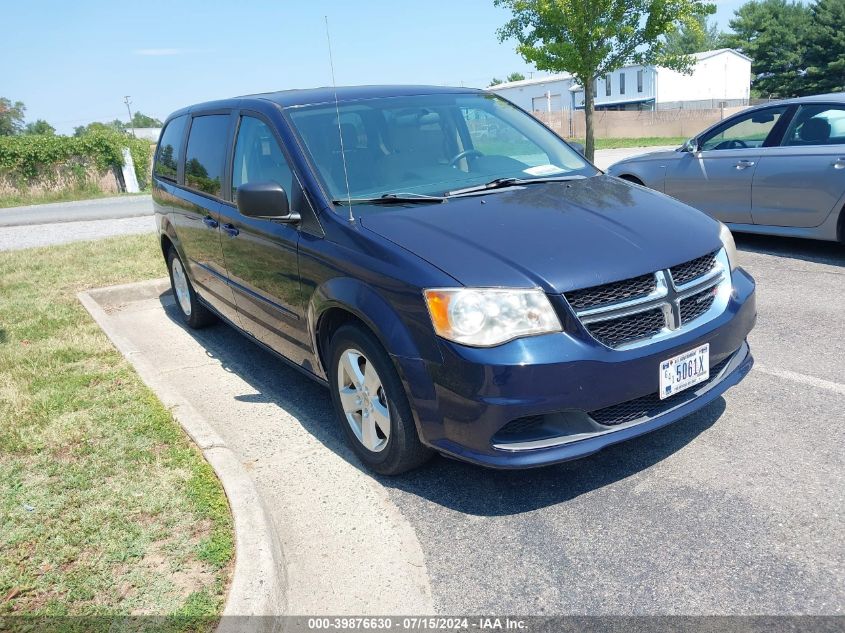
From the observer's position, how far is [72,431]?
170 inches

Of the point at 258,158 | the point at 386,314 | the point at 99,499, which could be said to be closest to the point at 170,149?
Result: the point at 258,158

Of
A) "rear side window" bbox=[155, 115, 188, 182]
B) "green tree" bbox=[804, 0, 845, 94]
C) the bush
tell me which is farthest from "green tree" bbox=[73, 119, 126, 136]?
"green tree" bbox=[804, 0, 845, 94]

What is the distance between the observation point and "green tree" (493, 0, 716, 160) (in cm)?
1848

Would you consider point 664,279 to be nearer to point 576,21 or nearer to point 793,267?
point 793,267

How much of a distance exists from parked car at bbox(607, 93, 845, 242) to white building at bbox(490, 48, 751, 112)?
164 feet

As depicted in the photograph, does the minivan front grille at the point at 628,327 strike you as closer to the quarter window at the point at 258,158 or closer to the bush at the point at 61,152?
the quarter window at the point at 258,158

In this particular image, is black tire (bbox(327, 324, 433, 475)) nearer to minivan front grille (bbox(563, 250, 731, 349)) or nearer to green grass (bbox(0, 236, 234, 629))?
green grass (bbox(0, 236, 234, 629))

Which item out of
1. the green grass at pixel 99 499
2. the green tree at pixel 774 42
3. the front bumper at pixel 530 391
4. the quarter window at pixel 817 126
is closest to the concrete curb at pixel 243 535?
the green grass at pixel 99 499

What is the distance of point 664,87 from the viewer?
5800 centimetres

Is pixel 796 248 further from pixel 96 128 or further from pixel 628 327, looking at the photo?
pixel 96 128

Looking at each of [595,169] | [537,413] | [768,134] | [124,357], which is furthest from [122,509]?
[768,134]

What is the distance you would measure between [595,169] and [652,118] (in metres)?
37.0

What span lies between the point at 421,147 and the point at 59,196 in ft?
76.8

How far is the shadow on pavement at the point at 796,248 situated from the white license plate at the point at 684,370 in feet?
15.1
